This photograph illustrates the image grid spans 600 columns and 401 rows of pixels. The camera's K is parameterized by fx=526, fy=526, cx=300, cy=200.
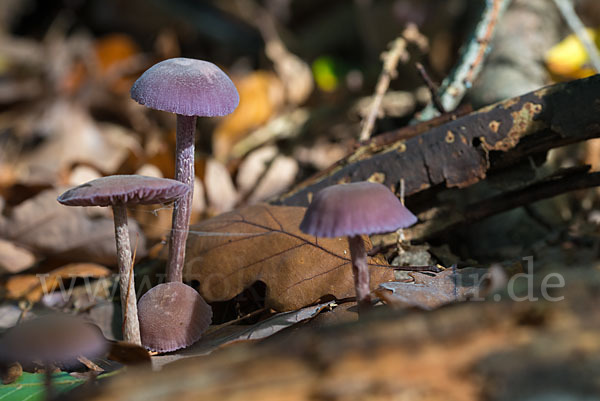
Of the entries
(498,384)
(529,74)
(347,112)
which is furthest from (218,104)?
(347,112)

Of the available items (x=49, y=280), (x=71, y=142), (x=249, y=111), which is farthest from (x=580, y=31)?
(x=71, y=142)

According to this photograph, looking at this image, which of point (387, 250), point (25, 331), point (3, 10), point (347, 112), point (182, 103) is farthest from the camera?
point (3, 10)

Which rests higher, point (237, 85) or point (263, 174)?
point (237, 85)

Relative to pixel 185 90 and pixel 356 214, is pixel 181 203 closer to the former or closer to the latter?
pixel 185 90

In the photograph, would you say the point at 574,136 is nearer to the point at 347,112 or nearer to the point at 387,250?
the point at 387,250

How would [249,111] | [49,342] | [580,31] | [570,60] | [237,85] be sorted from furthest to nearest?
[237,85]
[249,111]
[570,60]
[580,31]
[49,342]

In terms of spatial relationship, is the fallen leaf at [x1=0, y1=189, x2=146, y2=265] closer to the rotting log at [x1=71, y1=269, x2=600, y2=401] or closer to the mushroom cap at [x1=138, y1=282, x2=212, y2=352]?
the mushroom cap at [x1=138, y1=282, x2=212, y2=352]
